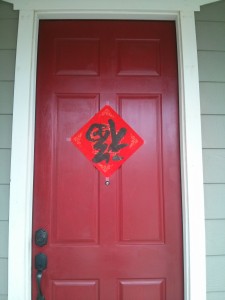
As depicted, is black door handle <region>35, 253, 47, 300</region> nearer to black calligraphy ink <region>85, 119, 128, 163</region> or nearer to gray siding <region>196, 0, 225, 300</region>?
black calligraphy ink <region>85, 119, 128, 163</region>

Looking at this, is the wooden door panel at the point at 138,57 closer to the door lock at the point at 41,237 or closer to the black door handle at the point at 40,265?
the door lock at the point at 41,237

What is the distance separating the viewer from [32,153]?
1.40 metres

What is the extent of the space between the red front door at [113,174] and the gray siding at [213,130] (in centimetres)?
17

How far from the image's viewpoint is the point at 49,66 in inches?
58.7

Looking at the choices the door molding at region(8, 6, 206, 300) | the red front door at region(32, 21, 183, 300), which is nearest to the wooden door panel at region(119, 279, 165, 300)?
the red front door at region(32, 21, 183, 300)

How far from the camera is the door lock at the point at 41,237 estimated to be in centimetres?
137

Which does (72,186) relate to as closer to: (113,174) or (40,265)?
(113,174)

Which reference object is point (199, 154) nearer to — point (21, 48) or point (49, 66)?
point (49, 66)

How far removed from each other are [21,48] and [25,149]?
25.2 inches

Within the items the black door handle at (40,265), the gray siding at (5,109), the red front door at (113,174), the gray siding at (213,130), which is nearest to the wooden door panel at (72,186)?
the red front door at (113,174)

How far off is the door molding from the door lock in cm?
5

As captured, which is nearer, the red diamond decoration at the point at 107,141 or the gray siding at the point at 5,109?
the gray siding at the point at 5,109

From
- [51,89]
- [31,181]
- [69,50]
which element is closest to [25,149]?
[31,181]

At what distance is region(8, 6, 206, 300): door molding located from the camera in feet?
4.22
